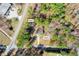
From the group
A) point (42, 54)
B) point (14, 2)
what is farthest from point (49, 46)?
point (14, 2)

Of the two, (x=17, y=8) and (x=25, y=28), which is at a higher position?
(x=17, y=8)

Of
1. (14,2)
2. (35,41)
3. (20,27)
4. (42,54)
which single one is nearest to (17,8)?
(14,2)

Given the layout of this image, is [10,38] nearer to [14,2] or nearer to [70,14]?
[14,2]

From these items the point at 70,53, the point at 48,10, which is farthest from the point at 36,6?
the point at 70,53

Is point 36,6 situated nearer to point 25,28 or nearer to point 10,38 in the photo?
point 25,28

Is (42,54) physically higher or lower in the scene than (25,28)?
lower

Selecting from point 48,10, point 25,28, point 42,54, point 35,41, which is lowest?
point 42,54

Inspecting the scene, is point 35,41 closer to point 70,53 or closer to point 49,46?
point 49,46
